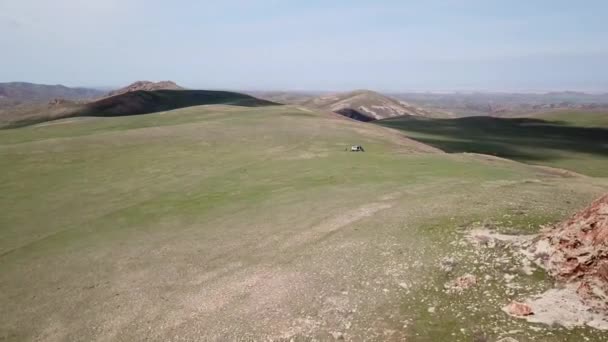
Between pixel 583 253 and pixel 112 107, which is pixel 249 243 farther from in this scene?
pixel 112 107

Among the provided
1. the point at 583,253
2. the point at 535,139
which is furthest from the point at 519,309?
the point at 535,139

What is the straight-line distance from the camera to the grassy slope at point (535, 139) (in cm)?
8156

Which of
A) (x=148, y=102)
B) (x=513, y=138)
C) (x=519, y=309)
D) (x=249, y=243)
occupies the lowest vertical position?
(x=249, y=243)

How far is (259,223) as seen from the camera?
30797mm

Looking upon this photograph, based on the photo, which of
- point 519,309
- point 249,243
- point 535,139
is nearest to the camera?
point 519,309

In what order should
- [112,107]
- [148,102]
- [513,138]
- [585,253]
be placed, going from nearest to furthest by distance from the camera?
1. [585,253]
2. [513,138]
3. [112,107]
4. [148,102]

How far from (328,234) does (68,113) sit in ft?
475

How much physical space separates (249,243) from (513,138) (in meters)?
109

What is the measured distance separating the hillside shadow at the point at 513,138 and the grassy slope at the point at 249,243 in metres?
43.3

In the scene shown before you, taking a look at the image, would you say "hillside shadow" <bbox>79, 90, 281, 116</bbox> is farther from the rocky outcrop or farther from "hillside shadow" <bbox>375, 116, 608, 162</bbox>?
the rocky outcrop

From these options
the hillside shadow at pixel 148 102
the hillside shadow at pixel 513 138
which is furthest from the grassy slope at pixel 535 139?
the hillside shadow at pixel 148 102

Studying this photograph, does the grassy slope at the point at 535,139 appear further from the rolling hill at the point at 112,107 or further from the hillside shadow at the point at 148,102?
the rolling hill at the point at 112,107

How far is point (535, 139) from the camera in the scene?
368 feet

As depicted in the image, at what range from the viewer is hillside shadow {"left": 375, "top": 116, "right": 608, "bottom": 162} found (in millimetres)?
90000
